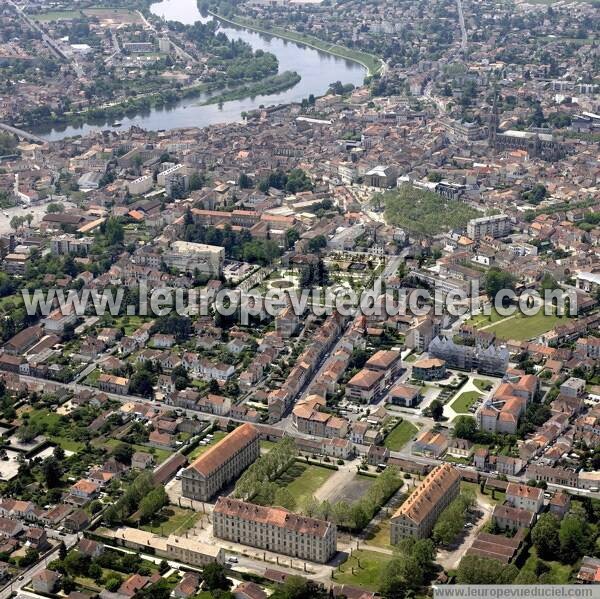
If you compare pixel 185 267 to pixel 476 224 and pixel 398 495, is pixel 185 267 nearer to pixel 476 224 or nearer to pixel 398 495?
pixel 476 224

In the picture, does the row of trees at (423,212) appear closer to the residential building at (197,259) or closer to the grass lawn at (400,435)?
the residential building at (197,259)

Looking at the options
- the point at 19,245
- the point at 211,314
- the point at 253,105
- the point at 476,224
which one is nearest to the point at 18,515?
the point at 211,314

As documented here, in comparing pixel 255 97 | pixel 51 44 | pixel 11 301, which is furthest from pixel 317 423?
pixel 51 44

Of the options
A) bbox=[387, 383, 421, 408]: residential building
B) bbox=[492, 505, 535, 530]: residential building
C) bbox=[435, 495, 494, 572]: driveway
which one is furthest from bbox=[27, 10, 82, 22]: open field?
bbox=[492, 505, 535, 530]: residential building

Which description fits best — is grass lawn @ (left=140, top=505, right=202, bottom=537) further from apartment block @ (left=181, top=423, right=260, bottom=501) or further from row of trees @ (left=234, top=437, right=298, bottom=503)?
row of trees @ (left=234, top=437, right=298, bottom=503)

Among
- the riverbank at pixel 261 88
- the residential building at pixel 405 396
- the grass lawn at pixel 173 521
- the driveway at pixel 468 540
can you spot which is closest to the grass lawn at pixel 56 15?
the riverbank at pixel 261 88

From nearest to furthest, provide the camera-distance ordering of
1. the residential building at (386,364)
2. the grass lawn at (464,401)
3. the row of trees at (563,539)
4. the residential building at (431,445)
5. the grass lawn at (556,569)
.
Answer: the grass lawn at (556,569) < the row of trees at (563,539) < the residential building at (431,445) < the grass lawn at (464,401) < the residential building at (386,364)

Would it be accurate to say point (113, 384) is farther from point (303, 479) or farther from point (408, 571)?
point (408, 571)
